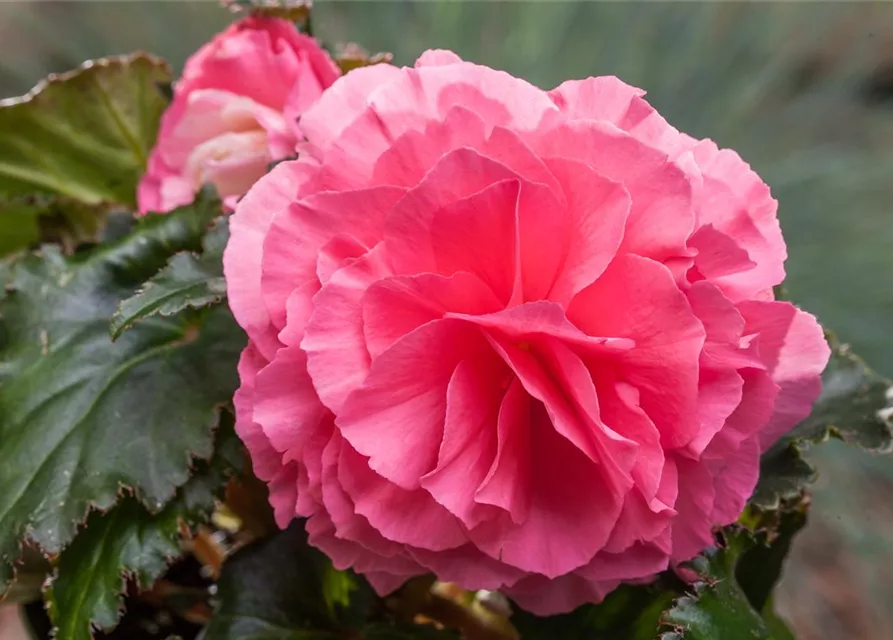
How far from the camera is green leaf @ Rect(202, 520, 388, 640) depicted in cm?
44

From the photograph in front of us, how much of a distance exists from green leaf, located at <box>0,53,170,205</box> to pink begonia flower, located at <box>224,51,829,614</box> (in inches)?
12.4

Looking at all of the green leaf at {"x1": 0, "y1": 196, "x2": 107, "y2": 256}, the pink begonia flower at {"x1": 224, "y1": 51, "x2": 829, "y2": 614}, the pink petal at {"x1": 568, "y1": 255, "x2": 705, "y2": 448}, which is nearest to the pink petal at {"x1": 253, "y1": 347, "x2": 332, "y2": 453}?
the pink begonia flower at {"x1": 224, "y1": 51, "x2": 829, "y2": 614}

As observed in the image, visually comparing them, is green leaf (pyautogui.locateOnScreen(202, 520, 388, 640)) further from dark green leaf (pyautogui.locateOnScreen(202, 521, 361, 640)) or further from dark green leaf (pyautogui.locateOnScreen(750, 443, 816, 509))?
dark green leaf (pyautogui.locateOnScreen(750, 443, 816, 509))

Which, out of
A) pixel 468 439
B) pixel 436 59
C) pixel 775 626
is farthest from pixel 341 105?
pixel 775 626

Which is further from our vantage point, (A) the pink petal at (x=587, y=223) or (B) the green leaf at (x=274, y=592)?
(B) the green leaf at (x=274, y=592)

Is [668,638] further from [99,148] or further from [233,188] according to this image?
[99,148]

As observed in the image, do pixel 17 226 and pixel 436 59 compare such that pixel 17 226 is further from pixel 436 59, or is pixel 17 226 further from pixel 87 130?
pixel 436 59

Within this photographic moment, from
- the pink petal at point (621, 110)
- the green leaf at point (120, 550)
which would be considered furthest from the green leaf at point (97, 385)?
the pink petal at point (621, 110)

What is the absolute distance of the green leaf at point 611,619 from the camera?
14.8 inches

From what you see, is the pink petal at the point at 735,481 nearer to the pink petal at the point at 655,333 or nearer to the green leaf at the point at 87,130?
the pink petal at the point at 655,333

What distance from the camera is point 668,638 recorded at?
295 mm

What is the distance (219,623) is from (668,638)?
25 centimetres

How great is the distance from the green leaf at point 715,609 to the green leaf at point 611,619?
0.03 metres

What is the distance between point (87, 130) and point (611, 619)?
50cm
